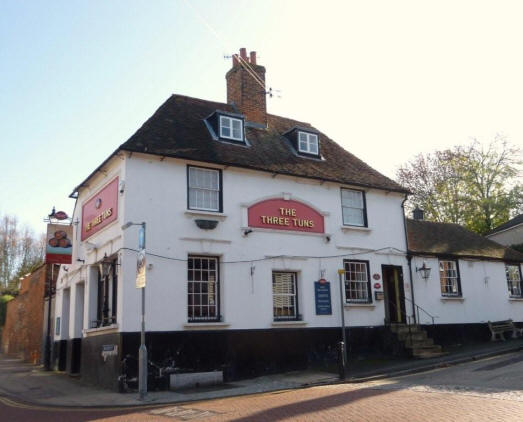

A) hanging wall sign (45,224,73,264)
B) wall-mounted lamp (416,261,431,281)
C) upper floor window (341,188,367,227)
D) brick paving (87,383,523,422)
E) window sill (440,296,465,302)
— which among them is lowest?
brick paving (87,383,523,422)

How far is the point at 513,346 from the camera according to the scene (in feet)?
61.1

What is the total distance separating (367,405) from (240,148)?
34.1 ft

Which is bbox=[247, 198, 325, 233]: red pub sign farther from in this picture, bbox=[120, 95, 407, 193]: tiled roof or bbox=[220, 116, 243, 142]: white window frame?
bbox=[220, 116, 243, 142]: white window frame

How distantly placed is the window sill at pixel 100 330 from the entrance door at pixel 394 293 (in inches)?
389

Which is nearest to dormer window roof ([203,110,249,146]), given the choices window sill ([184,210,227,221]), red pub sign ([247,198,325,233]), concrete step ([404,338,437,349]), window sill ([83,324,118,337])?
red pub sign ([247,198,325,233])

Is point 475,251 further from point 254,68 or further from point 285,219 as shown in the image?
point 254,68

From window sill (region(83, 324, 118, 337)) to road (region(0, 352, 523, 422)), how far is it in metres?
2.88

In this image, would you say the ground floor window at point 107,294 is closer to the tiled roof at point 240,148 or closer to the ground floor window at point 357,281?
the tiled roof at point 240,148

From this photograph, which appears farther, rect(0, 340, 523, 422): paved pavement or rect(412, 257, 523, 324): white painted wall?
rect(412, 257, 523, 324): white painted wall

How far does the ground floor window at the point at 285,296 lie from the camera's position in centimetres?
1723

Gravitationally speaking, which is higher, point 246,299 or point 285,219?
point 285,219

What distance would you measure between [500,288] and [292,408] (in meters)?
16.0

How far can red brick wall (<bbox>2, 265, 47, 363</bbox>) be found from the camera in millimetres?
25812

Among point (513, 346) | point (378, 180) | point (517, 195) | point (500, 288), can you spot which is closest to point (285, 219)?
point (378, 180)
